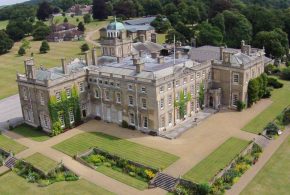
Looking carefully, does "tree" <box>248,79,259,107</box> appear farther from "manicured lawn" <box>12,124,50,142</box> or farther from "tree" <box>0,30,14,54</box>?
"tree" <box>0,30,14,54</box>

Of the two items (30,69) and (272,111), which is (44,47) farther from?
(272,111)

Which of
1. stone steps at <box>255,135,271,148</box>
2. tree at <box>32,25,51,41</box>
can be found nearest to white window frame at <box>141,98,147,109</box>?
stone steps at <box>255,135,271,148</box>

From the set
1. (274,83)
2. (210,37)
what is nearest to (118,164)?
(274,83)

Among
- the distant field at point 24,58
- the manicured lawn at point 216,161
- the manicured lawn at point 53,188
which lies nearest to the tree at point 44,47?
the distant field at point 24,58

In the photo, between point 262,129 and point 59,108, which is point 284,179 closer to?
point 262,129

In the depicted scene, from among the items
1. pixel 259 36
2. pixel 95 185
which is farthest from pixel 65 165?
pixel 259 36

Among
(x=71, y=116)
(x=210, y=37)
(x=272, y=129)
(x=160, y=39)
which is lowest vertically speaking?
(x=272, y=129)
